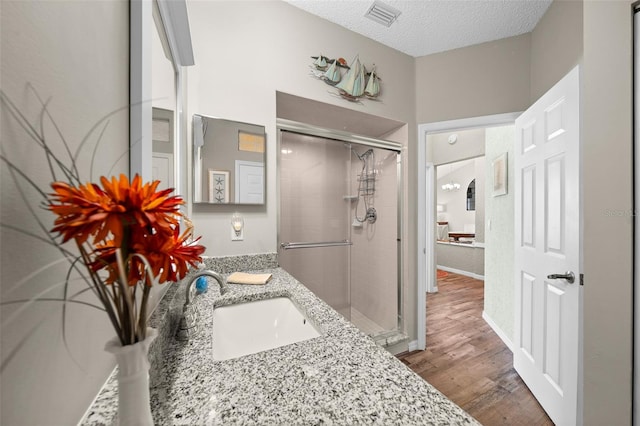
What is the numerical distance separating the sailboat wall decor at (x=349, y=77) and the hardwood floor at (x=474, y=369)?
7.24 feet

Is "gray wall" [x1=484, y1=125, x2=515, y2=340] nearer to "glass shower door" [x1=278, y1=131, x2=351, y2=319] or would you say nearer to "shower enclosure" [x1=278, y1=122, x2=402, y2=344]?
"shower enclosure" [x1=278, y1=122, x2=402, y2=344]

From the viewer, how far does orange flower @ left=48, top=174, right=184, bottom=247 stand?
0.81 ft

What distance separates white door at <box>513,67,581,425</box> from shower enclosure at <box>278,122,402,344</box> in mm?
887

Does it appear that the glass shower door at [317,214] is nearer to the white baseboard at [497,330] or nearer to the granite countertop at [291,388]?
the white baseboard at [497,330]

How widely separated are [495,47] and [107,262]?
9.10 feet

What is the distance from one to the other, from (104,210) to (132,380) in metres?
0.22

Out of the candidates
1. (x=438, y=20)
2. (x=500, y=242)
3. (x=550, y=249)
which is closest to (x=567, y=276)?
(x=550, y=249)

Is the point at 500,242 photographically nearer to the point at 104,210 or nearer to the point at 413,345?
the point at 413,345

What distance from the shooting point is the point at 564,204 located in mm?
1336

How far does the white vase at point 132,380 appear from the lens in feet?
0.95

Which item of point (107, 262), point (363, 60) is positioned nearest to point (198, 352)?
point (107, 262)

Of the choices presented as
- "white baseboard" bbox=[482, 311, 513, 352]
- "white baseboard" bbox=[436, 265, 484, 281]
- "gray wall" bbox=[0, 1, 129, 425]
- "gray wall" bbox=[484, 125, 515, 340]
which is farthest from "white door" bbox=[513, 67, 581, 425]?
"white baseboard" bbox=[436, 265, 484, 281]

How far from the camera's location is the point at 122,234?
0.90 ft

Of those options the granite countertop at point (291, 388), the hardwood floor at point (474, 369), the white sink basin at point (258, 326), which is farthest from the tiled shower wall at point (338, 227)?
the granite countertop at point (291, 388)
